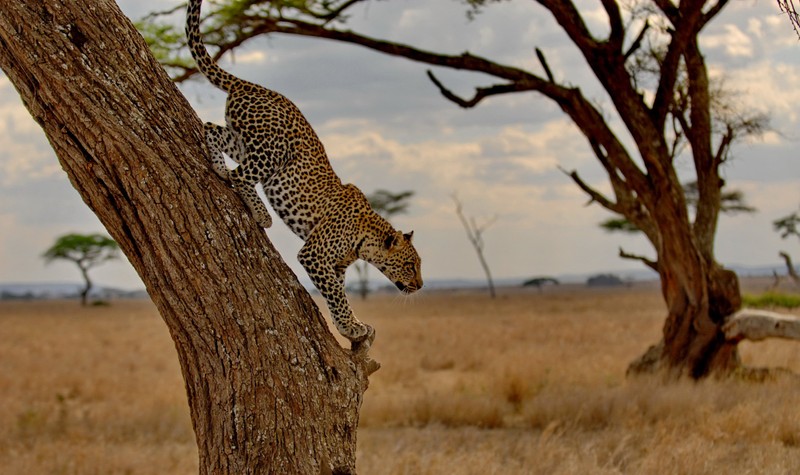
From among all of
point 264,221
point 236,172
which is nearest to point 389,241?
point 264,221

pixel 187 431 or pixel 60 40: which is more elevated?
pixel 60 40

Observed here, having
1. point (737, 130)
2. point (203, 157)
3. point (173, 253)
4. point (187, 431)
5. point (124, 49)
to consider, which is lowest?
point (187, 431)

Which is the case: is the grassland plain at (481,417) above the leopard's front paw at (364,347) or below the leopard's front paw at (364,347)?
below

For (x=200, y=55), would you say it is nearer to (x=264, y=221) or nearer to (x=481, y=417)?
(x=264, y=221)

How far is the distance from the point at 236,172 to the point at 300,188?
12.4 inches

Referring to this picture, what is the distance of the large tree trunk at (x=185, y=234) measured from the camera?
383 cm

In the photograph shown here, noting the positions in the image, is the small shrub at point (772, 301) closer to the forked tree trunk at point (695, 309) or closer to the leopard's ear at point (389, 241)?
the forked tree trunk at point (695, 309)

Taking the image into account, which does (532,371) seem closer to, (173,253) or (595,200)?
(595,200)

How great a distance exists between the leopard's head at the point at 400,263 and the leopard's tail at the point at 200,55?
3.43 ft

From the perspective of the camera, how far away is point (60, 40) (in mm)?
3873

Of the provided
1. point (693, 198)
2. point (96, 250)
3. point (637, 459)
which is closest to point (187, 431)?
point (637, 459)

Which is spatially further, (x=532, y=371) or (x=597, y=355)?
(x=597, y=355)

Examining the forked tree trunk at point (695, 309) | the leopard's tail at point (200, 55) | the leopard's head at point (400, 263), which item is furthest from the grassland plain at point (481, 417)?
the leopard's tail at point (200, 55)

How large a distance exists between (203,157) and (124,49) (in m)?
0.56
